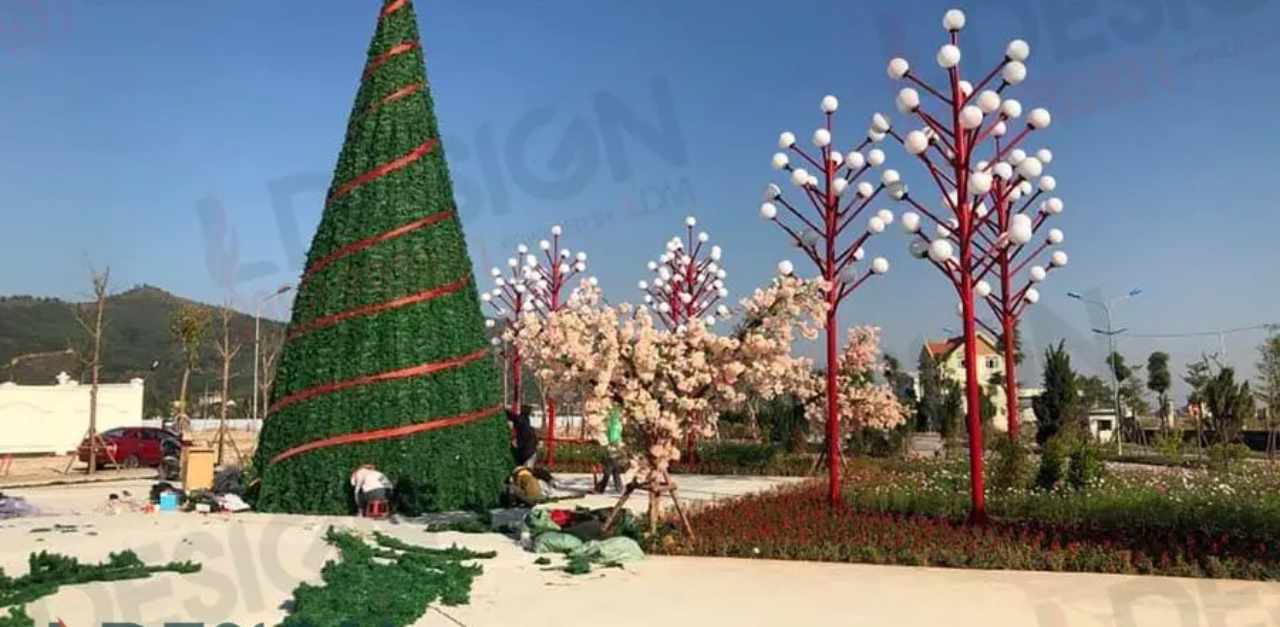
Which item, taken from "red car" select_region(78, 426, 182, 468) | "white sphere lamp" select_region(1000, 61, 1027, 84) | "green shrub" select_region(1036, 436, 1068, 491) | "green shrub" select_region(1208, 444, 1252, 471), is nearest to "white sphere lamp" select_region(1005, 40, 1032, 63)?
"white sphere lamp" select_region(1000, 61, 1027, 84)

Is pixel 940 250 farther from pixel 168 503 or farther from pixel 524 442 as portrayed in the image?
pixel 168 503

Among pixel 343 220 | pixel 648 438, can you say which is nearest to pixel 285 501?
pixel 343 220

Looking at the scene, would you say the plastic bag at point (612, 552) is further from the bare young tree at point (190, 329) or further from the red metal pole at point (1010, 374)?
the bare young tree at point (190, 329)

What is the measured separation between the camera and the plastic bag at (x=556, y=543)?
30.1ft

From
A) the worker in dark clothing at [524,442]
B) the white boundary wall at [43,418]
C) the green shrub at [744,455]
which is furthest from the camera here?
the white boundary wall at [43,418]

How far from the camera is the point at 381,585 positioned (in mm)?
6898

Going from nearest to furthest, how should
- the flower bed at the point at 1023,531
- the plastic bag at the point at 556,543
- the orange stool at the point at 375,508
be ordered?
1. the flower bed at the point at 1023,531
2. the plastic bag at the point at 556,543
3. the orange stool at the point at 375,508

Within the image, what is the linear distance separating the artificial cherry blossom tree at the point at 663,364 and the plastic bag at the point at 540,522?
885mm

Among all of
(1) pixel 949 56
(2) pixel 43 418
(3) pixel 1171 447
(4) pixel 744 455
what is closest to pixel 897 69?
(1) pixel 949 56

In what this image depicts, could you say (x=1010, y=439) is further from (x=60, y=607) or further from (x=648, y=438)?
(x=60, y=607)

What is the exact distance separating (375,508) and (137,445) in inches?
669

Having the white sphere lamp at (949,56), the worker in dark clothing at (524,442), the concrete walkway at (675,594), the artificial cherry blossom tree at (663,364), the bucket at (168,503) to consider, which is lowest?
the concrete walkway at (675,594)

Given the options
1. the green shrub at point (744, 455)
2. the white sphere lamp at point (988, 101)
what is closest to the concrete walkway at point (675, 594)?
the white sphere lamp at point (988, 101)

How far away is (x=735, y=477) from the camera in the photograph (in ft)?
60.5
